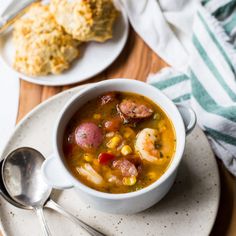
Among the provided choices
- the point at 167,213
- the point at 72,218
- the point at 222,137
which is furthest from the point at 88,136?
the point at 222,137

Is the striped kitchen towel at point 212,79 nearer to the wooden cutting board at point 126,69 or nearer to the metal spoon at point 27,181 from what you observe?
the wooden cutting board at point 126,69

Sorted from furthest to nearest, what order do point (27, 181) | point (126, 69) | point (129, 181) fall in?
1. point (126, 69)
2. point (27, 181)
3. point (129, 181)

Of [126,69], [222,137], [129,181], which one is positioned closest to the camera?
[129,181]

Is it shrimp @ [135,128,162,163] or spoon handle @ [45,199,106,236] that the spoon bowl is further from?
shrimp @ [135,128,162,163]

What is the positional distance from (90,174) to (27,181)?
1.14ft

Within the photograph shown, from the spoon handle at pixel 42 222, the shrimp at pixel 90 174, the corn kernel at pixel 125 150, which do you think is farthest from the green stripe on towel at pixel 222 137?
the spoon handle at pixel 42 222

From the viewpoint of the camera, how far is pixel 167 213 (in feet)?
5.55

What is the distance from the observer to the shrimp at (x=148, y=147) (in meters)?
1.55

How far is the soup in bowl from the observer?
1.51m

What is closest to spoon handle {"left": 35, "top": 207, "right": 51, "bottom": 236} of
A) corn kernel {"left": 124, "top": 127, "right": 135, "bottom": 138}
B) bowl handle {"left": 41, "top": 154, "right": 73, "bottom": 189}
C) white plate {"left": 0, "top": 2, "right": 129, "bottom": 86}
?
bowl handle {"left": 41, "top": 154, "right": 73, "bottom": 189}

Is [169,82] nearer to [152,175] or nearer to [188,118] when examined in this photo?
[188,118]

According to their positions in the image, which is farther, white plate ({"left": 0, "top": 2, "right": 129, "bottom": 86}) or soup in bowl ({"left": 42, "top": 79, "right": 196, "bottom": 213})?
white plate ({"left": 0, "top": 2, "right": 129, "bottom": 86})

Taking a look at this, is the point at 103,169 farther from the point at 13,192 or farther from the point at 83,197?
the point at 13,192

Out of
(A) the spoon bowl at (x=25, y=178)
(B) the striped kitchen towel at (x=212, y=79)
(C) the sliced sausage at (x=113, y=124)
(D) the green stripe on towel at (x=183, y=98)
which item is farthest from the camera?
(D) the green stripe on towel at (x=183, y=98)
